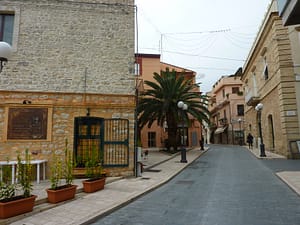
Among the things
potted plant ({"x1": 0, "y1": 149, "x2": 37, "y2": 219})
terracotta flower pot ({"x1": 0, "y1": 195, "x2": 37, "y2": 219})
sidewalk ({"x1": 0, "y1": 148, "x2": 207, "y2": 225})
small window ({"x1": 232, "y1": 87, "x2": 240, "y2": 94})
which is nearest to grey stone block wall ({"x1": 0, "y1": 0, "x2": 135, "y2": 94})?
sidewalk ({"x1": 0, "y1": 148, "x2": 207, "y2": 225})

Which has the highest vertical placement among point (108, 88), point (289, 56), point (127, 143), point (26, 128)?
point (289, 56)

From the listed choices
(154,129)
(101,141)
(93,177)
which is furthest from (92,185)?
(154,129)

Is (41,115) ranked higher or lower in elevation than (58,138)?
higher

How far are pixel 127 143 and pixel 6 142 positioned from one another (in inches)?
179

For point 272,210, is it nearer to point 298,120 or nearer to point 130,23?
point 130,23

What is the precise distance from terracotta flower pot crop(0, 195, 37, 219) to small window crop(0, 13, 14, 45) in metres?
7.81

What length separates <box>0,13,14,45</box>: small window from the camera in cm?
970

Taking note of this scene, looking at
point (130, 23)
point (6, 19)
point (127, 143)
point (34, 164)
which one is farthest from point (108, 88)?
point (6, 19)

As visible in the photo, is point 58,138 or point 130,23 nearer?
point 58,138

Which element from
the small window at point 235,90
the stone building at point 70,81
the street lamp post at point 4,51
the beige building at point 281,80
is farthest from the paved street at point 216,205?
the small window at point 235,90

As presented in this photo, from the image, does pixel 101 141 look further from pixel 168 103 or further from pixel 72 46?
pixel 168 103

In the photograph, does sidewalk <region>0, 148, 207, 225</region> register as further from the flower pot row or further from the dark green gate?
the dark green gate

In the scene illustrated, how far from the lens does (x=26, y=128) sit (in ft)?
28.6

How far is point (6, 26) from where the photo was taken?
9.81 meters
